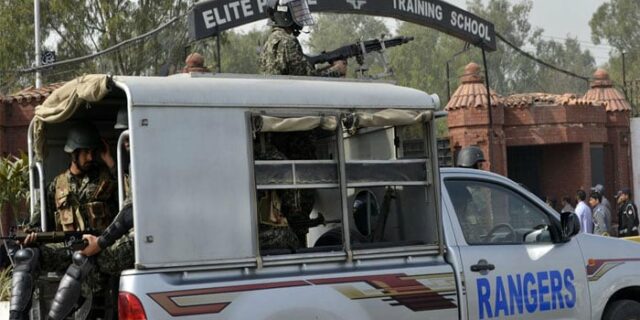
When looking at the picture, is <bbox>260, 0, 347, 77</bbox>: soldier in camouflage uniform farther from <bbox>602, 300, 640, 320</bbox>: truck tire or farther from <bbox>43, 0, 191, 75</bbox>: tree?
<bbox>43, 0, 191, 75</bbox>: tree

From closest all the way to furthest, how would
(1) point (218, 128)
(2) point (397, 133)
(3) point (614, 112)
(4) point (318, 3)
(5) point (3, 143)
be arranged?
(1) point (218, 128), (2) point (397, 133), (4) point (318, 3), (5) point (3, 143), (3) point (614, 112)

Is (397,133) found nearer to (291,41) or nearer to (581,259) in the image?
(291,41)

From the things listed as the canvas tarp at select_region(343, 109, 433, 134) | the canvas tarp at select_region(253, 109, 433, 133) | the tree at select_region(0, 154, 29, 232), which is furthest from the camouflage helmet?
the tree at select_region(0, 154, 29, 232)

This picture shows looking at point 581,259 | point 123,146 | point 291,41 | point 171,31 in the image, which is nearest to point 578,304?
point 581,259

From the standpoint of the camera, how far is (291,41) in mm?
6852

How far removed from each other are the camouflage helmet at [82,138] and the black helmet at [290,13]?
60.5 inches

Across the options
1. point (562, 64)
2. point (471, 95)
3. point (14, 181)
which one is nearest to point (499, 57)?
point (562, 64)

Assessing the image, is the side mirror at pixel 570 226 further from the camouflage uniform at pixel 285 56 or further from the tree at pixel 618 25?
the tree at pixel 618 25

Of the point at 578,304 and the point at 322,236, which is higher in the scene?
the point at 322,236

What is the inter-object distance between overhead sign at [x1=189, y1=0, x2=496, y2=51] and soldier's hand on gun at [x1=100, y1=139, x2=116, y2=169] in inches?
269

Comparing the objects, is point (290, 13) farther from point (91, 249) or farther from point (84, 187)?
point (91, 249)

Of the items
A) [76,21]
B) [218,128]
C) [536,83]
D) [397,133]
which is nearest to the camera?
[218,128]

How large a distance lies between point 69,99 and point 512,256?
3.11 m

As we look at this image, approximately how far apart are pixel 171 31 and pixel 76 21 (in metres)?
3.16
